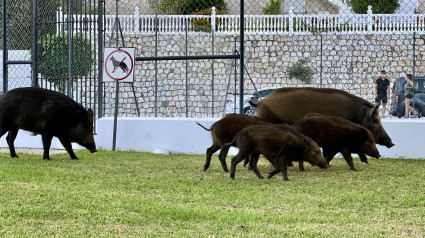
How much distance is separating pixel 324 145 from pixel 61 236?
601 cm

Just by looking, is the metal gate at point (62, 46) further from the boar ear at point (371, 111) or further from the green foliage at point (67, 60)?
the boar ear at point (371, 111)

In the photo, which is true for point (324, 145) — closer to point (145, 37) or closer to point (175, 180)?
point (175, 180)

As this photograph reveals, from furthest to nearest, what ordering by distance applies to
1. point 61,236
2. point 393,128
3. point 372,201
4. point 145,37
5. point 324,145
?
point 145,37
point 393,128
point 324,145
point 372,201
point 61,236

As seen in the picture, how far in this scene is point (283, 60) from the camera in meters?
37.8

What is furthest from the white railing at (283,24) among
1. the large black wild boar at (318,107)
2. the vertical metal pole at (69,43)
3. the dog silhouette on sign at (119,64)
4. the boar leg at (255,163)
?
the boar leg at (255,163)

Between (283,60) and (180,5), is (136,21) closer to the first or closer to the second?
(180,5)

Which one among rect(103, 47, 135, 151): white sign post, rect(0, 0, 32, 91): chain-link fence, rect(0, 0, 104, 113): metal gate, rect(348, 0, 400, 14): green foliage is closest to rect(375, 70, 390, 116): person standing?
rect(348, 0, 400, 14): green foliage

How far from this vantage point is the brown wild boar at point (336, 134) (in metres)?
11.7

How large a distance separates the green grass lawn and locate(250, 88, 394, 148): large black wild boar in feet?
2.49

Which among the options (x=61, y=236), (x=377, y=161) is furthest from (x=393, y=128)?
(x=61, y=236)

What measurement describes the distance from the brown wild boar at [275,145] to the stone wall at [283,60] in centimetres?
1162

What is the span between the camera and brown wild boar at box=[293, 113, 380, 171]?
38.4 ft

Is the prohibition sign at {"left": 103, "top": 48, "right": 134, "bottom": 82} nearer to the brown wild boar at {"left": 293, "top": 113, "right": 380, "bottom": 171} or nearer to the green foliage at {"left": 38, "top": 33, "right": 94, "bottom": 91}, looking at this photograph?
the green foliage at {"left": 38, "top": 33, "right": 94, "bottom": 91}

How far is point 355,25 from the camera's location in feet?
111
